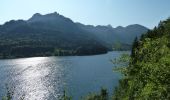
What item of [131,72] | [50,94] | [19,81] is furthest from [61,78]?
[131,72]

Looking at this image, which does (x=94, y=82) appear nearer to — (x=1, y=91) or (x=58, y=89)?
(x=58, y=89)

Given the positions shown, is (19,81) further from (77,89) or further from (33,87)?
(77,89)

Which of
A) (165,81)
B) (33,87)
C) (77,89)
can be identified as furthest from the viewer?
(33,87)

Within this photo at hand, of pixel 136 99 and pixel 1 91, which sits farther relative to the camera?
pixel 1 91

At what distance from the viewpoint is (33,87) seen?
16925cm

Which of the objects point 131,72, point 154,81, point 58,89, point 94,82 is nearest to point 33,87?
point 58,89

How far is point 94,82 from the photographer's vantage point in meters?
174

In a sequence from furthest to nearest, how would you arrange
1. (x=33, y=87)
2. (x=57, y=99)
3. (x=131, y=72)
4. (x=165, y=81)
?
(x=33, y=87) < (x=57, y=99) < (x=131, y=72) < (x=165, y=81)

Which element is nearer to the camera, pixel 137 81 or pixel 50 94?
pixel 137 81

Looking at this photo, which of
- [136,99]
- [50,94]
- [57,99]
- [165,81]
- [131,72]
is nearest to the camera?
[165,81]

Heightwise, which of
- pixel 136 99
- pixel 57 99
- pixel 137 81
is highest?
pixel 137 81

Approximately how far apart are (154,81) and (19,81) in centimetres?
17659

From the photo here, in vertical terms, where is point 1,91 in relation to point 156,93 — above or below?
below

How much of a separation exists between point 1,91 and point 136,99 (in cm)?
13531
